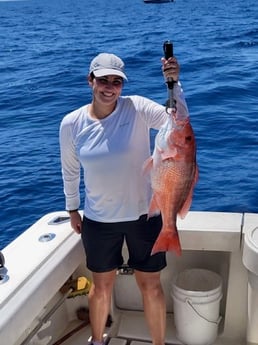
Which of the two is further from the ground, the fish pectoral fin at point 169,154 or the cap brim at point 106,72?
the cap brim at point 106,72

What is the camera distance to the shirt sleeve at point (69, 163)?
2980 millimetres

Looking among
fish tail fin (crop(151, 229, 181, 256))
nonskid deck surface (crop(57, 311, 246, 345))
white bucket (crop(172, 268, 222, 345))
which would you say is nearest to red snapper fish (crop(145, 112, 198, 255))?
fish tail fin (crop(151, 229, 181, 256))

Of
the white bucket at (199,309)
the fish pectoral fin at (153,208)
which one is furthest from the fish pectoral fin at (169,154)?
the white bucket at (199,309)

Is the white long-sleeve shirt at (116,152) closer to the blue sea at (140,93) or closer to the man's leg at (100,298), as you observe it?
the man's leg at (100,298)

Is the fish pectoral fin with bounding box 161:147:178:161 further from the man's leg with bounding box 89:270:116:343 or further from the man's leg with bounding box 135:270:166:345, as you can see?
the man's leg with bounding box 89:270:116:343

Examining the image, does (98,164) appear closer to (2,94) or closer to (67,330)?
(67,330)

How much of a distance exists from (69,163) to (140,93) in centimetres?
889

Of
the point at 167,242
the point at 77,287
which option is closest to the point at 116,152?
the point at 167,242

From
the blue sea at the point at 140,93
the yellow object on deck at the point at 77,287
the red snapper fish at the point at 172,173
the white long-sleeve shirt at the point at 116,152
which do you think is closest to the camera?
the red snapper fish at the point at 172,173

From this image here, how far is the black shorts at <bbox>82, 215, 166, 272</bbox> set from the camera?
9.78 ft

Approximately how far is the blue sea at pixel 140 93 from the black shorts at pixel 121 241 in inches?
124

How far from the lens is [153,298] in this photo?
3092 millimetres

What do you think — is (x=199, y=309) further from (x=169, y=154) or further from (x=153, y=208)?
(x=169, y=154)

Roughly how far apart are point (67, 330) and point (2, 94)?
10190 millimetres
